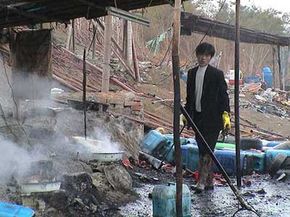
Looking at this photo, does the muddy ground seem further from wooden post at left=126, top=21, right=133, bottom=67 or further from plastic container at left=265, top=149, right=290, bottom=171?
wooden post at left=126, top=21, right=133, bottom=67

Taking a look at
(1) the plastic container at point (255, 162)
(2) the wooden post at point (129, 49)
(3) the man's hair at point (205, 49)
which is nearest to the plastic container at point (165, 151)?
(1) the plastic container at point (255, 162)

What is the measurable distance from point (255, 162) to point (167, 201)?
168 inches

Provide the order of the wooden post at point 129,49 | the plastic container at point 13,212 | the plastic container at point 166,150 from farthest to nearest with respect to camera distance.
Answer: the wooden post at point 129,49, the plastic container at point 166,150, the plastic container at point 13,212

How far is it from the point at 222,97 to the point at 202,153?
3.14 ft

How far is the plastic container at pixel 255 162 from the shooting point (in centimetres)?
909

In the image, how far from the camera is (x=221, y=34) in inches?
701

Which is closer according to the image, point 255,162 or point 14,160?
point 14,160

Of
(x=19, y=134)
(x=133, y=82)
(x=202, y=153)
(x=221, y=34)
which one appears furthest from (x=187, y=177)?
(x=221, y=34)

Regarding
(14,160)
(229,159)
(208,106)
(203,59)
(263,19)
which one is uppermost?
(263,19)

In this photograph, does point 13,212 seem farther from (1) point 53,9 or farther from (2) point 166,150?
(2) point 166,150

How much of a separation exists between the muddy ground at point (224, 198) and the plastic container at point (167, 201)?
26.5 inches

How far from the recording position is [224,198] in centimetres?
724

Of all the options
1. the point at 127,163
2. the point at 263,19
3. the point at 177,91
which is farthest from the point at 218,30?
the point at 263,19

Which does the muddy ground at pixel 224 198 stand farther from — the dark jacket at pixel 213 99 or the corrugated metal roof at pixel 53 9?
the corrugated metal roof at pixel 53 9
